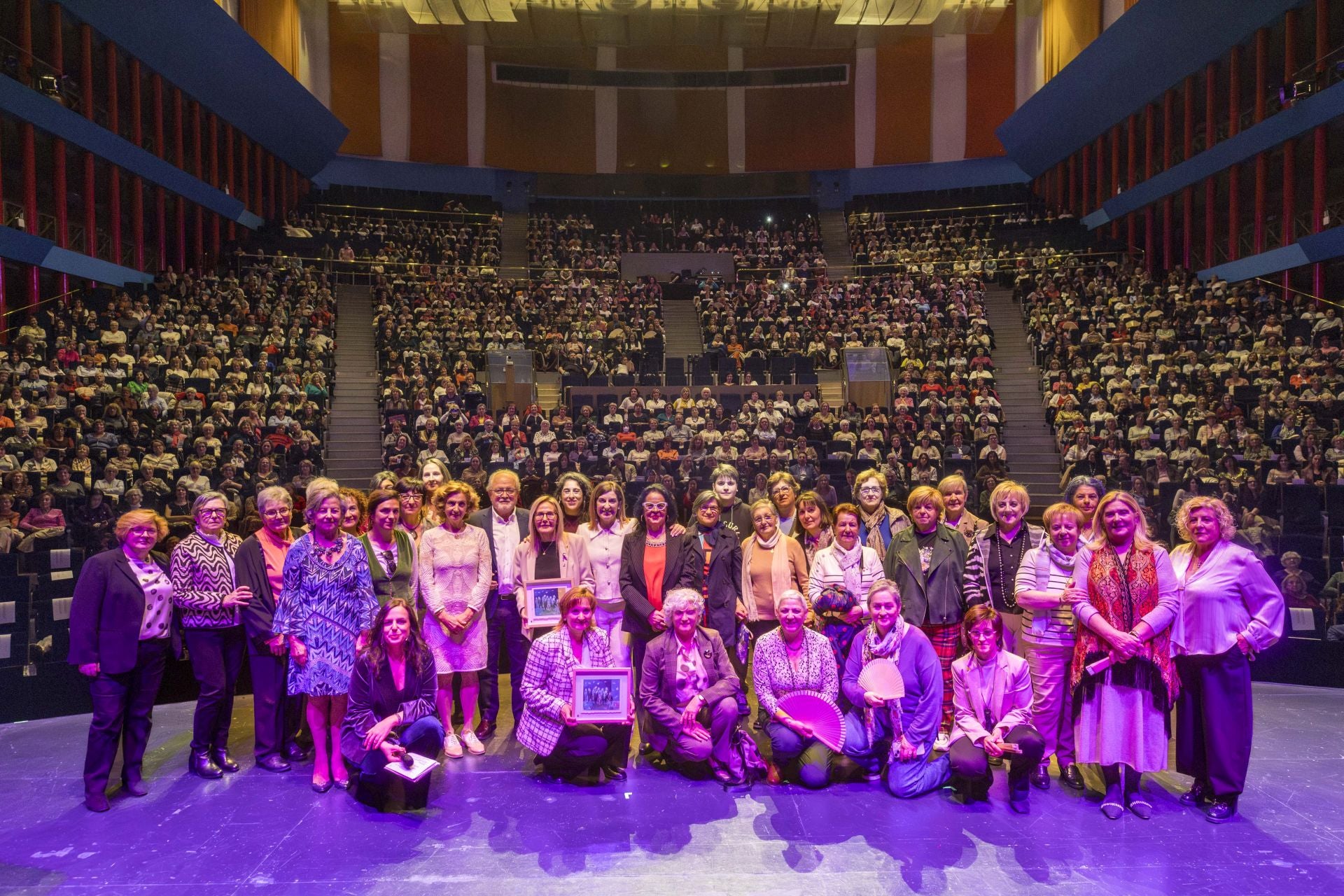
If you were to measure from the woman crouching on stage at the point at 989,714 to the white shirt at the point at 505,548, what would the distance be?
2.59m

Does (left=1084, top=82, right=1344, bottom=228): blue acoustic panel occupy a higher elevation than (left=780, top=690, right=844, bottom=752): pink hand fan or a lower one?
higher

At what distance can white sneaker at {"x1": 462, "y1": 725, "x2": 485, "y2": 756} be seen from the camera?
4.97 m

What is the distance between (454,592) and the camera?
197 inches

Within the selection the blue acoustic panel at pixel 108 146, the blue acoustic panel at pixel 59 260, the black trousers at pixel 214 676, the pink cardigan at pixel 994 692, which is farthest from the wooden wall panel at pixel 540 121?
the pink cardigan at pixel 994 692

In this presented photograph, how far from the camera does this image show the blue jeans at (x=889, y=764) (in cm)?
436

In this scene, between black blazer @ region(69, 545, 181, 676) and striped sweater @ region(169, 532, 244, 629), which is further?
striped sweater @ region(169, 532, 244, 629)

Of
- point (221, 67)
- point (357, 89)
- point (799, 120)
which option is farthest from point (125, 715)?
point (799, 120)

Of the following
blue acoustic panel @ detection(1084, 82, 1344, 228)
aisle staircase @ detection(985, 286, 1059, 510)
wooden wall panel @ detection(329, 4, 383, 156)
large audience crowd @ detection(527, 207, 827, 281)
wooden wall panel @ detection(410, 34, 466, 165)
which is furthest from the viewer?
wooden wall panel @ detection(410, 34, 466, 165)

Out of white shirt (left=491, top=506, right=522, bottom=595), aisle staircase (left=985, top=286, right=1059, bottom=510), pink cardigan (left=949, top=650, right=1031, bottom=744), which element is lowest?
pink cardigan (left=949, top=650, right=1031, bottom=744)

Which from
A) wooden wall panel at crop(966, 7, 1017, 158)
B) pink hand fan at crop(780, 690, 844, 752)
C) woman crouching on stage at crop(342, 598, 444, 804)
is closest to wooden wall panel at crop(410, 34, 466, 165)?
wooden wall panel at crop(966, 7, 1017, 158)

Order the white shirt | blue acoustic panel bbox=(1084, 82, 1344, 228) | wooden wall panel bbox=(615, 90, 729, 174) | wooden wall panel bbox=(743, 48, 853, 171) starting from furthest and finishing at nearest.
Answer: wooden wall panel bbox=(615, 90, 729, 174), wooden wall panel bbox=(743, 48, 853, 171), blue acoustic panel bbox=(1084, 82, 1344, 228), the white shirt

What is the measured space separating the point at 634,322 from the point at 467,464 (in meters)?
6.13

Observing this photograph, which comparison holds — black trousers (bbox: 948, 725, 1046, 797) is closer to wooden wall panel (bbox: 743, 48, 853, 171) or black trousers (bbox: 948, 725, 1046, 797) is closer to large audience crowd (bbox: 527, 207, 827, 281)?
large audience crowd (bbox: 527, 207, 827, 281)

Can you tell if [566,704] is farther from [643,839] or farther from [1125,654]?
[1125,654]
